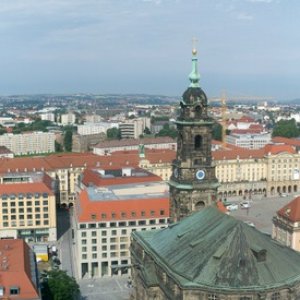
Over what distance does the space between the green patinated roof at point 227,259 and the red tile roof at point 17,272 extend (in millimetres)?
12883

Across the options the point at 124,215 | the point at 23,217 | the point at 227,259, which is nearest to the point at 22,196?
the point at 23,217

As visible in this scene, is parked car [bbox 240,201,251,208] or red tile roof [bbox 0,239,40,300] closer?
red tile roof [bbox 0,239,40,300]

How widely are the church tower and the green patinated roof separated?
10.8 metres

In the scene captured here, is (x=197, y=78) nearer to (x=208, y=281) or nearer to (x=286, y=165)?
(x=208, y=281)

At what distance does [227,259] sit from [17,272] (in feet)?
73.8

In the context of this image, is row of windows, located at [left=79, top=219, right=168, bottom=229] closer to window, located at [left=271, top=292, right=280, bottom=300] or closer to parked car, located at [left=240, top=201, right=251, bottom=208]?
window, located at [left=271, top=292, right=280, bottom=300]

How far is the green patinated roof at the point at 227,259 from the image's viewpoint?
136 feet

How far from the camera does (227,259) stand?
4222 centimetres

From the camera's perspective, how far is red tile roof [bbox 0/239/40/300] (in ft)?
172

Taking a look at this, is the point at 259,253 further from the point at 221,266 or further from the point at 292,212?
the point at 292,212

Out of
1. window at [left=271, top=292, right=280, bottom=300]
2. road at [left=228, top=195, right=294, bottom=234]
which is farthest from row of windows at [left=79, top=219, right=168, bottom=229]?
window at [left=271, top=292, right=280, bottom=300]

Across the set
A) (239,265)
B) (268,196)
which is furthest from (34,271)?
(268,196)

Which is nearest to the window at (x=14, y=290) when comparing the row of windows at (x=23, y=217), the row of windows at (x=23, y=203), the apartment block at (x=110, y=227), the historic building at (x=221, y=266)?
the historic building at (x=221, y=266)

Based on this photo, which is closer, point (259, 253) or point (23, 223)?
point (259, 253)
